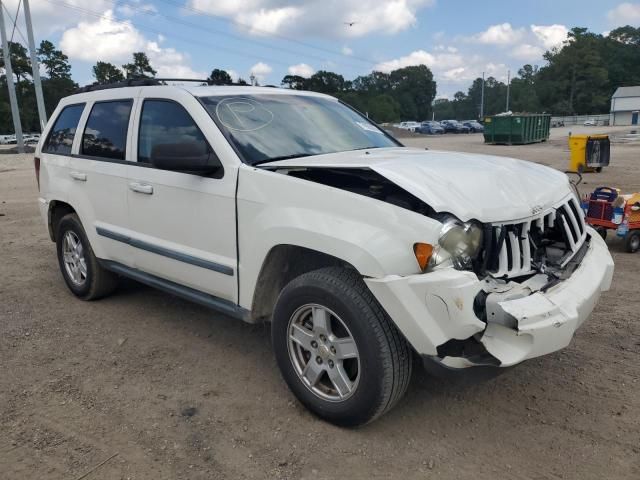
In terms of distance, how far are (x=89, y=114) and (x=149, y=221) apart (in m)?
1.43

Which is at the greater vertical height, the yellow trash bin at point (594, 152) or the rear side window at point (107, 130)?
the rear side window at point (107, 130)

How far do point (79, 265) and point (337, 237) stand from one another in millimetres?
3340

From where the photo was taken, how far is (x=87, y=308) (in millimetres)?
5082

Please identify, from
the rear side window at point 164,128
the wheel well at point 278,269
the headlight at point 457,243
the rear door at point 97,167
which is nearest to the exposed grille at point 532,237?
the headlight at point 457,243

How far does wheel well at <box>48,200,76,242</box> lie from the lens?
5289 millimetres

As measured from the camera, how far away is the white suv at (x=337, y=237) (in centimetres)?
265

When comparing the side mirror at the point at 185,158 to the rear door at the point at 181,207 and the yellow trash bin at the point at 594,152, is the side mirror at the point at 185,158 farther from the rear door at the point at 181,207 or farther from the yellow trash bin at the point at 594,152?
the yellow trash bin at the point at 594,152

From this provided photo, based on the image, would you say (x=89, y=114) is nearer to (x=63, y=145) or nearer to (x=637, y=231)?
(x=63, y=145)

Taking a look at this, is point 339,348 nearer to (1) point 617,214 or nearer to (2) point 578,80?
(1) point 617,214

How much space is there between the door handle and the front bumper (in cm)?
203

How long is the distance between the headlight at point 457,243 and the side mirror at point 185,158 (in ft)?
5.07

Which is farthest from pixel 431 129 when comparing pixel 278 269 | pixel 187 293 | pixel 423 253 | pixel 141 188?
pixel 423 253

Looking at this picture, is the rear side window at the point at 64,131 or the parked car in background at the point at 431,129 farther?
the parked car in background at the point at 431,129

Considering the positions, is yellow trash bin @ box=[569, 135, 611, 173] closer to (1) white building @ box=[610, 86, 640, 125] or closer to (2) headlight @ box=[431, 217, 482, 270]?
(2) headlight @ box=[431, 217, 482, 270]
